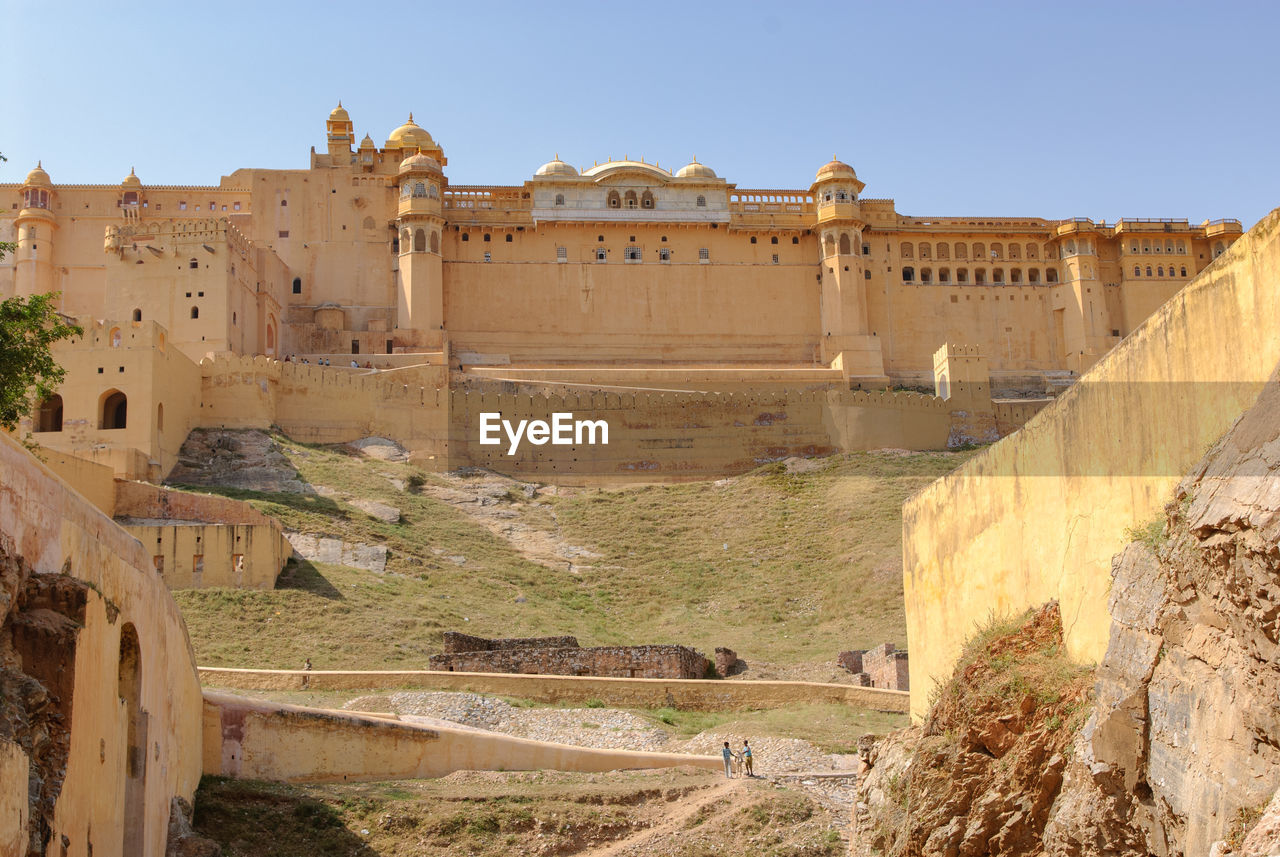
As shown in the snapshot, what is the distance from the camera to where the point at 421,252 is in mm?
49844

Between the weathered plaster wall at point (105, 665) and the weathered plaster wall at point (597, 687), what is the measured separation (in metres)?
5.95

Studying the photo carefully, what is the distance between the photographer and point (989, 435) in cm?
4534

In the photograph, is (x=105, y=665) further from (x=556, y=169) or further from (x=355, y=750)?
(x=556, y=169)

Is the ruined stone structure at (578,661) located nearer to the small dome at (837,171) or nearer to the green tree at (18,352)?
the green tree at (18,352)

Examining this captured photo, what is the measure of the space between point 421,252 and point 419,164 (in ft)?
10.6

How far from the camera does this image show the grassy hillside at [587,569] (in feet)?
81.3

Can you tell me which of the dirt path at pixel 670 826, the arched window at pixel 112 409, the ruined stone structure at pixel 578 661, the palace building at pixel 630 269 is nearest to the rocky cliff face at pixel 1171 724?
the dirt path at pixel 670 826

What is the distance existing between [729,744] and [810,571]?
610 inches

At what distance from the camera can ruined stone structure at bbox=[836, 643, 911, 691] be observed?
20.9 meters

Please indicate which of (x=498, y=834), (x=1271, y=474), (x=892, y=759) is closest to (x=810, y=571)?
(x=498, y=834)

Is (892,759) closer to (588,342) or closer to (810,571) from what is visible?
(810,571)

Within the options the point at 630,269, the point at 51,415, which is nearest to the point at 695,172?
the point at 630,269

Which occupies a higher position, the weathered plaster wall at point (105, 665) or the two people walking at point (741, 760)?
the weathered plaster wall at point (105, 665)

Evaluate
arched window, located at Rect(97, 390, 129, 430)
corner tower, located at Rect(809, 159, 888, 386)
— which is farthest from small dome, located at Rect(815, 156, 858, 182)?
arched window, located at Rect(97, 390, 129, 430)
